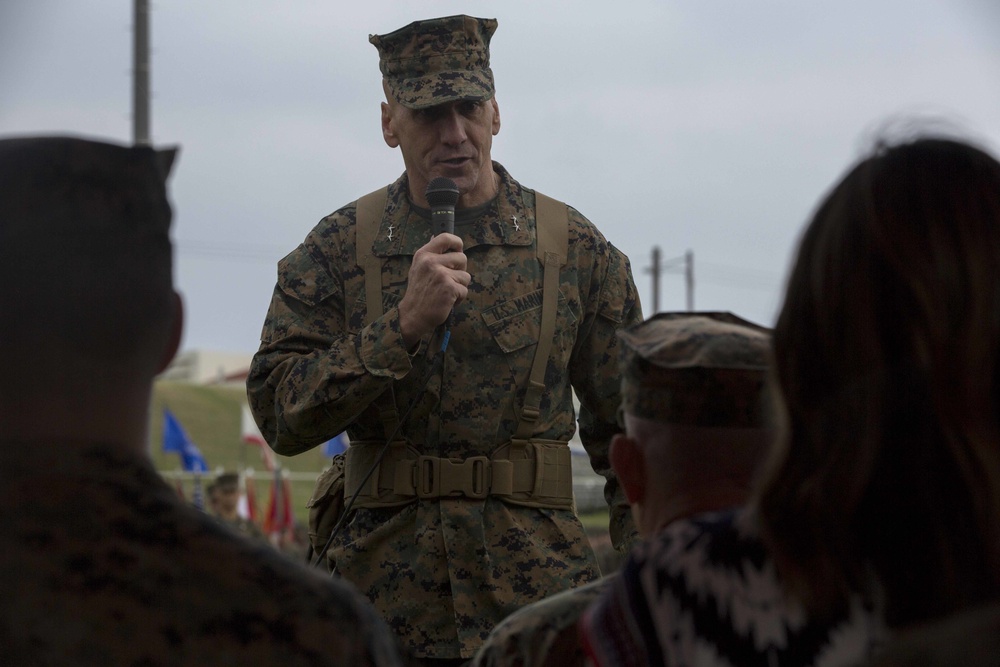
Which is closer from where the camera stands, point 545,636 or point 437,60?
point 545,636

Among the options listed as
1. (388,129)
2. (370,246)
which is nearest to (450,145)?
(388,129)

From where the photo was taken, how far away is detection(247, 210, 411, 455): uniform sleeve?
160 inches

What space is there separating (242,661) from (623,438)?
86 cm

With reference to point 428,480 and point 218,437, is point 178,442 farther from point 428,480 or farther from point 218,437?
point 218,437

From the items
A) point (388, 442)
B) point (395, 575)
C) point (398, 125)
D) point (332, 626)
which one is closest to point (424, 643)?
point (395, 575)

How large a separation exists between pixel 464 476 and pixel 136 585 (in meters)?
2.44

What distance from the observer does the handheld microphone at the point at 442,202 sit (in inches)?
170

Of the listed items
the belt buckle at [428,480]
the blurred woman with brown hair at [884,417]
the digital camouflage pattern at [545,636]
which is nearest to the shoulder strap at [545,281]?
the belt buckle at [428,480]

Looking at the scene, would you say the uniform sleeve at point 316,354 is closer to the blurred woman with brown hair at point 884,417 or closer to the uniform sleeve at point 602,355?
the uniform sleeve at point 602,355

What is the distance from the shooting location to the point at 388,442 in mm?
4172

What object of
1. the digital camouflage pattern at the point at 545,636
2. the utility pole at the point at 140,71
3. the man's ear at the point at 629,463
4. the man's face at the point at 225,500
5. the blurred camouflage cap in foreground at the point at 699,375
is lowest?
the man's face at the point at 225,500

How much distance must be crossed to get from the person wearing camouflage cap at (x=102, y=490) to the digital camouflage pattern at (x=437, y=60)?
2.53 meters

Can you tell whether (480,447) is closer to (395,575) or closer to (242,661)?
(395,575)

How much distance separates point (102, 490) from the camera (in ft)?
6.00
